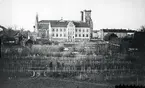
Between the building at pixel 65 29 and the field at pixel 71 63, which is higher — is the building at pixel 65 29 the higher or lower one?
the higher one

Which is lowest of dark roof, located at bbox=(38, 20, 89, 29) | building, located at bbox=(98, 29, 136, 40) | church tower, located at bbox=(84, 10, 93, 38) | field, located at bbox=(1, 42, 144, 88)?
field, located at bbox=(1, 42, 144, 88)

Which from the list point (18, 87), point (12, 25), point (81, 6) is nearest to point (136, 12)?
point (81, 6)

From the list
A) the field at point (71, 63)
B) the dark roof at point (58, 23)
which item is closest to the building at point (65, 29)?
the dark roof at point (58, 23)

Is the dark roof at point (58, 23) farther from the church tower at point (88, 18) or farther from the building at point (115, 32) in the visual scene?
the building at point (115, 32)

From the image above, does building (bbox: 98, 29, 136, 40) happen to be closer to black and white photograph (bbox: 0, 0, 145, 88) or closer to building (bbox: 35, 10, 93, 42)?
black and white photograph (bbox: 0, 0, 145, 88)

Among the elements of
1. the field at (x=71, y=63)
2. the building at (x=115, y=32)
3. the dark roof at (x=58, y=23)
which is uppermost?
the dark roof at (x=58, y=23)

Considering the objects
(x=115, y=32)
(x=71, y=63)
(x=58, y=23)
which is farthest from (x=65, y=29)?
(x=115, y=32)

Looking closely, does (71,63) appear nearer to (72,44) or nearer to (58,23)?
(72,44)

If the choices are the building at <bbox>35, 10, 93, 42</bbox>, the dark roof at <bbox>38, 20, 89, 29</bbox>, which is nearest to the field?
the building at <bbox>35, 10, 93, 42</bbox>

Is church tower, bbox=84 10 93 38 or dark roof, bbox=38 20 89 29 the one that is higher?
church tower, bbox=84 10 93 38
